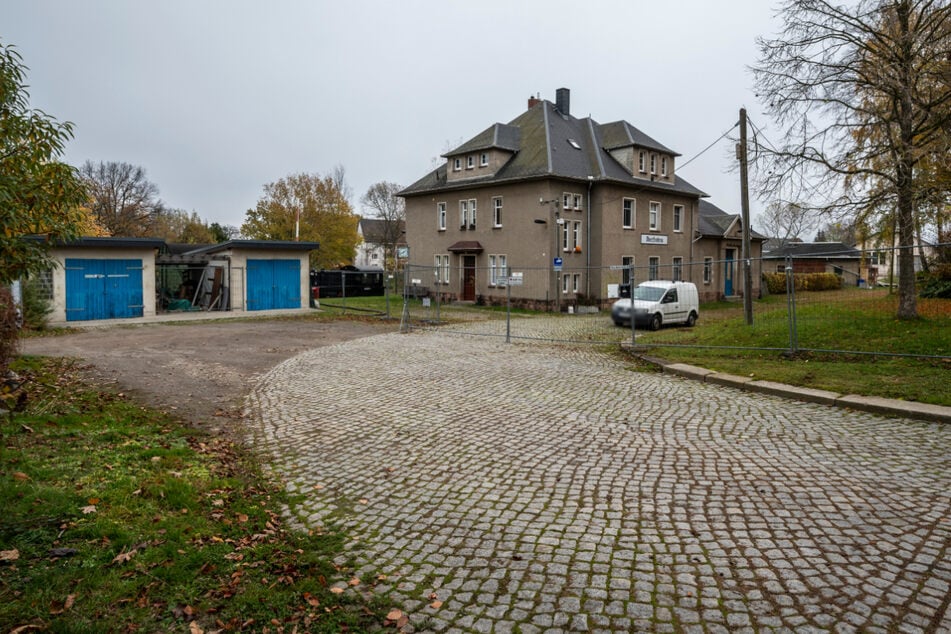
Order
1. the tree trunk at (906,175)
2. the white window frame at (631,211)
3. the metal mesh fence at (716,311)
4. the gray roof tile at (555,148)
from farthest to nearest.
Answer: the white window frame at (631,211) < the gray roof tile at (555,148) < the tree trunk at (906,175) < the metal mesh fence at (716,311)

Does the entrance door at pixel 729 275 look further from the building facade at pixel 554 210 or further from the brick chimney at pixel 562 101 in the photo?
the brick chimney at pixel 562 101

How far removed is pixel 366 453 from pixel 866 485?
4.97m

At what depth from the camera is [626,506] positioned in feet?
17.6

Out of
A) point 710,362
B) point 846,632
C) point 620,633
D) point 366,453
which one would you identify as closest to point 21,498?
point 366,453

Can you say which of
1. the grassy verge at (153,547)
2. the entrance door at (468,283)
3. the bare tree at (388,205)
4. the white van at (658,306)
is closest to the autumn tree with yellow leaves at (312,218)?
the bare tree at (388,205)

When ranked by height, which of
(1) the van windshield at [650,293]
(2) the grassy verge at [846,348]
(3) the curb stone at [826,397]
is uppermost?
(1) the van windshield at [650,293]

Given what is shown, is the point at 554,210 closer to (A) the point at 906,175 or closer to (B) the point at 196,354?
(A) the point at 906,175

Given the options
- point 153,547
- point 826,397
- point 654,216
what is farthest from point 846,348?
point 654,216

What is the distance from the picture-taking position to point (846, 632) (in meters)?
3.45

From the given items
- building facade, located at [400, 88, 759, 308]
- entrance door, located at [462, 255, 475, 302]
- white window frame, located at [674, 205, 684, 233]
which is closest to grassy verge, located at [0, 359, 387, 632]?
building facade, located at [400, 88, 759, 308]

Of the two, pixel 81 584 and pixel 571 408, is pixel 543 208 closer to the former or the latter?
pixel 571 408

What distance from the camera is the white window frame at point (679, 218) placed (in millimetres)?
39344

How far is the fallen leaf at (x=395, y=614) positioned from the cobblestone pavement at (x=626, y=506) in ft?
0.22

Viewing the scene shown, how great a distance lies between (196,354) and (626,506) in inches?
505
